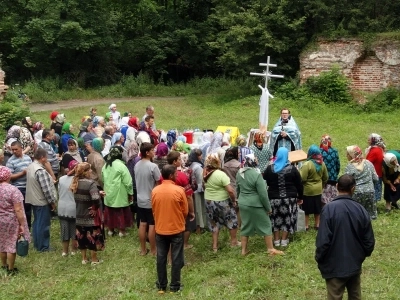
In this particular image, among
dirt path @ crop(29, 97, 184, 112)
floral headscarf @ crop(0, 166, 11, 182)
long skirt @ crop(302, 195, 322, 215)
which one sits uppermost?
floral headscarf @ crop(0, 166, 11, 182)

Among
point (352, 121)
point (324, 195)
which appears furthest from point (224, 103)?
point (324, 195)

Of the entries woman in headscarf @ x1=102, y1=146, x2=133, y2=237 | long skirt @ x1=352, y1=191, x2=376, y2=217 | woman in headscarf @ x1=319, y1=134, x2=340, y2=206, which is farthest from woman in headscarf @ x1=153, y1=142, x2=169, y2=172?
long skirt @ x1=352, y1=191, x2=376, y2=217

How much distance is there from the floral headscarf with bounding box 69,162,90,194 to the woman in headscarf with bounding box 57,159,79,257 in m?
0.38

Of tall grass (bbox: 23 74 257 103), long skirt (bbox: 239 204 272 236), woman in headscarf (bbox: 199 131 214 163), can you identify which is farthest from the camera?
tall grass (bbox: 23 74 257 103)

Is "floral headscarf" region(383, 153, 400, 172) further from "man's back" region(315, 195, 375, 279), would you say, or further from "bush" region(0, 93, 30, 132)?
"bush" region(0, 93, 30, 132)

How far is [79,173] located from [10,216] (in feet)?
3.31

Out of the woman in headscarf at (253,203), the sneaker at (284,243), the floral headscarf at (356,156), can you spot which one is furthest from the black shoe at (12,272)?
the floral headscarf at (356,156)

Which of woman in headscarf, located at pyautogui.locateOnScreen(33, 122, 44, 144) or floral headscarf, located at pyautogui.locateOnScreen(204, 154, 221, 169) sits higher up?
floral headscarf, located at pyautogui.locateOnScreen(204, 154, 221, 169)

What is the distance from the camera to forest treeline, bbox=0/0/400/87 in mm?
22141

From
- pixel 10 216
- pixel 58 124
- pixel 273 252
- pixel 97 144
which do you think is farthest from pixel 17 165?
pixel 273 252

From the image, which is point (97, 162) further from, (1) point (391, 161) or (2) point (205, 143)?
(1) point (391, 161)

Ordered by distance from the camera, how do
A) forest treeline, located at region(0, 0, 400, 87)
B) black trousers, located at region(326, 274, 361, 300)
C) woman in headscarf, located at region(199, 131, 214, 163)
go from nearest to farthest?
black trousers, located at region(326, 274, 361, 300) < woman in headscarf, located at region(199, 131, 214, 163) < forest treeline, located at region(0, 0, 400, 87)

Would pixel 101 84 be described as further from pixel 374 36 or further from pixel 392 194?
pixel 392 194

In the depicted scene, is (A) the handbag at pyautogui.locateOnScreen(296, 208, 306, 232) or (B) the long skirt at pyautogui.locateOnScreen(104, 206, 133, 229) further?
(B) the long skirt at pyautogui.locateOnScreen(104, 206, 133, 229)
